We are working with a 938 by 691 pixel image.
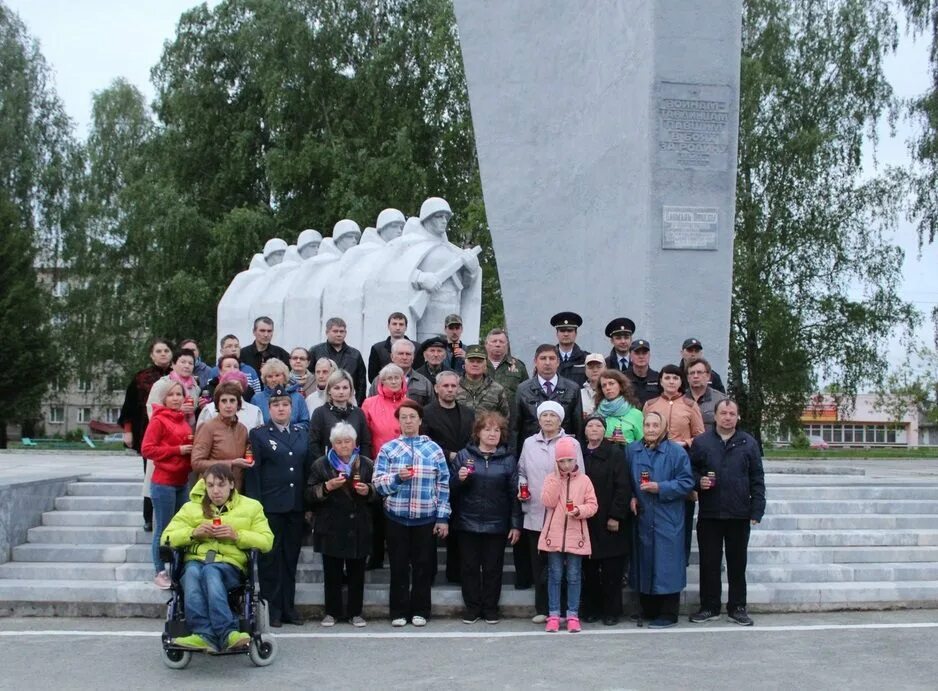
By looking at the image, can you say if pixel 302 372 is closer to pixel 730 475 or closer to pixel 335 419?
pixel 335 419

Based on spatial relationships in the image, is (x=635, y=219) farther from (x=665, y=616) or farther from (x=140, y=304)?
(x=140, y=304)

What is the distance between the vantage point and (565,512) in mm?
6293

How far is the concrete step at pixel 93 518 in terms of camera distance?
7.73 metres

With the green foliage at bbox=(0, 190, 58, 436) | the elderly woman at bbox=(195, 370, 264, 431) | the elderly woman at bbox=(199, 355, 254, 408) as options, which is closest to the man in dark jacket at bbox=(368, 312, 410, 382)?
the elderly woman at bbox=(199, 355, 254, 408)

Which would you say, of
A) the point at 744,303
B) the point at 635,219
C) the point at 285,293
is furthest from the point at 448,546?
the point at 744,303

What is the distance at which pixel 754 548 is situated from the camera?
296 inches

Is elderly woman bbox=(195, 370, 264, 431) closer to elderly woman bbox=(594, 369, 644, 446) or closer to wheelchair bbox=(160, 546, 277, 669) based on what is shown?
wheelchair bbox=(160, 546, 277, 669)

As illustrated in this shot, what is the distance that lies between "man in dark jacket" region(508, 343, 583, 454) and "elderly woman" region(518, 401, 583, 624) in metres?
0.29

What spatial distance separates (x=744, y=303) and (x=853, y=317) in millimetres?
2301

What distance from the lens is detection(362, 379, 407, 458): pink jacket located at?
6.77 m

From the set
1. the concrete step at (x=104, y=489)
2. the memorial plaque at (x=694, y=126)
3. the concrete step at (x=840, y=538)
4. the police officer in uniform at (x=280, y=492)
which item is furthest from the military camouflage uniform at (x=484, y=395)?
the memorial plaque at (x=694, y=126)

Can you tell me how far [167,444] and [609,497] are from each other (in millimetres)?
2477

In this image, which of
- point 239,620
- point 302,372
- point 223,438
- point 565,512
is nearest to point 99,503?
point 302,372

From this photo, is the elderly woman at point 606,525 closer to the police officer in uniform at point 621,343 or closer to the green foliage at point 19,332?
the police officer in uniform at point 621,343
